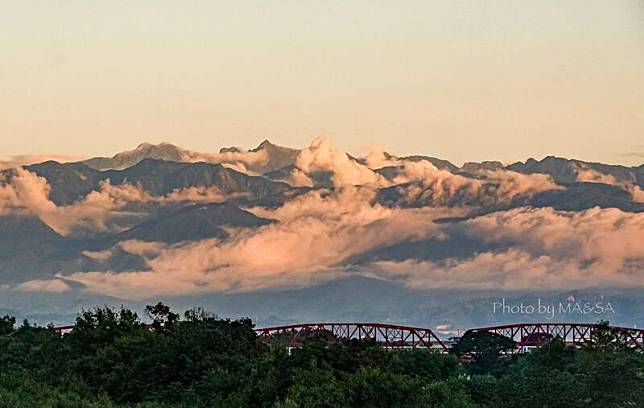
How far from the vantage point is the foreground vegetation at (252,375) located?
8719 centimetres

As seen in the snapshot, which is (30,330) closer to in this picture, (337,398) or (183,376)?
(183,376)

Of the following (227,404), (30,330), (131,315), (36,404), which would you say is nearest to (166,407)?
(227,404)

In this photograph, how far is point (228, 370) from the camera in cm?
10600

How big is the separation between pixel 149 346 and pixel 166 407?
1018 inches

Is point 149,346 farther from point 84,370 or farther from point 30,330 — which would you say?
point 30,330

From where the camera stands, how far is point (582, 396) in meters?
99.4

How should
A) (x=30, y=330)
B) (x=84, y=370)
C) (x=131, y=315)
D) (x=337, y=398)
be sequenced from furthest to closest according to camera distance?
(x=30, y=330) < (x=131, y=315) < (x=84, y=370) < (x=337, y=398)

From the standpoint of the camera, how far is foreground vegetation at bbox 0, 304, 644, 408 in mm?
87188

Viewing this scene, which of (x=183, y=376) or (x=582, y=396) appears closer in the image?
(x=582, y=396)

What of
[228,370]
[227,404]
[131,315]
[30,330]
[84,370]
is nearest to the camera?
[227,404]

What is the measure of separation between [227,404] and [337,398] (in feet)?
29.7

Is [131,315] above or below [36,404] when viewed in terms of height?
above

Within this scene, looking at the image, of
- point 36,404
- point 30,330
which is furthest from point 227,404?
point 30,330

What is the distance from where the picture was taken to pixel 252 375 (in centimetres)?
9600
